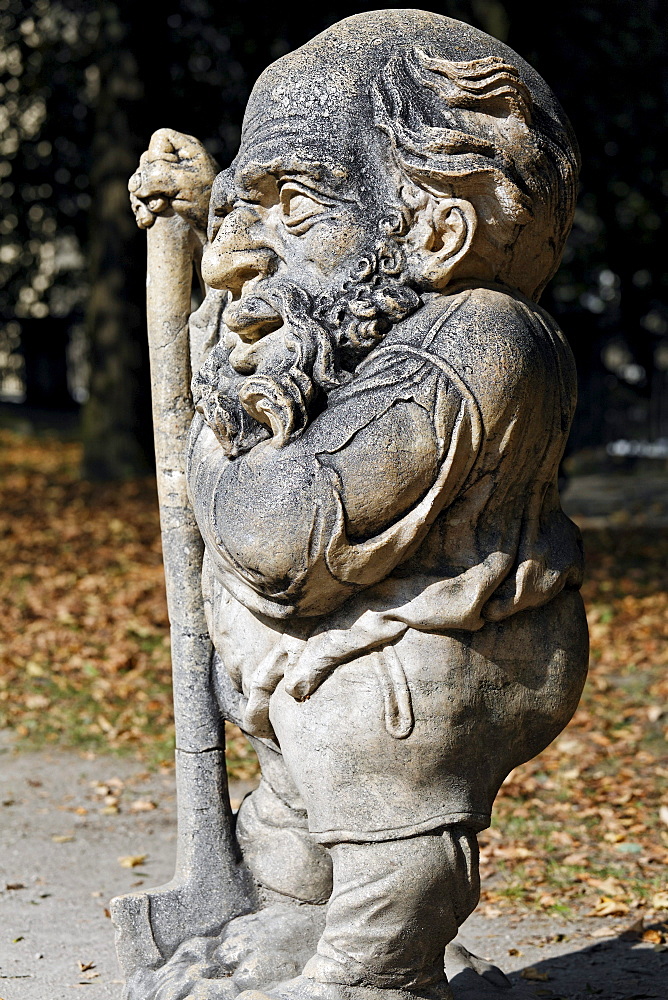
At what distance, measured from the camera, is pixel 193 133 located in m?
14.4

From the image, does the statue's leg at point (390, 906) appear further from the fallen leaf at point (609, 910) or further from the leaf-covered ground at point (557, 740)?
the fallen leaf at point (609, 910)

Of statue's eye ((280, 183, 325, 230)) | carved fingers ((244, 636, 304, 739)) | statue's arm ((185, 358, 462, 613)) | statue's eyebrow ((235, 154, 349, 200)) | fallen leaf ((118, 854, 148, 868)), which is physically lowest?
fallen leaf ((118, 854, 148, 868))

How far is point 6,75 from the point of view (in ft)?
52.8

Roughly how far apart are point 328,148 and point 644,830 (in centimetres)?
390

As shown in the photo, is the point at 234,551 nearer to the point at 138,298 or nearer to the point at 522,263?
the point at 522,263

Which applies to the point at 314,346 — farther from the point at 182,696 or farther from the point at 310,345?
the point at 182,696

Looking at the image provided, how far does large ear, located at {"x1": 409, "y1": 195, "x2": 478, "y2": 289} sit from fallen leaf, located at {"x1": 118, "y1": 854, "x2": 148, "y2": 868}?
3414mm

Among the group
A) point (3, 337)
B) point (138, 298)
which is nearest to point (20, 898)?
point (138, 298)

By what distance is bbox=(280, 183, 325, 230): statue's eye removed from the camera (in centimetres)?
244

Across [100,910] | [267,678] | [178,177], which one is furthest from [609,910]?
[178,177]

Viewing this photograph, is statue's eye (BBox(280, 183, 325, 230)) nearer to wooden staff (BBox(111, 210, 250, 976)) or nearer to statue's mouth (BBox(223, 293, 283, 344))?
statue's mouth (BBox(223, 293, 283, 344))

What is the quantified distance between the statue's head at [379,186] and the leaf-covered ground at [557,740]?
2844 mm

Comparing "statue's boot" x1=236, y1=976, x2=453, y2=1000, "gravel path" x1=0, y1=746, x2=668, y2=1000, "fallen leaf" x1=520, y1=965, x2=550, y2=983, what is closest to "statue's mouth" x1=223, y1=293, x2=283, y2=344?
"statue's boot" x1=236, y1=976, x2=453, y2=1000

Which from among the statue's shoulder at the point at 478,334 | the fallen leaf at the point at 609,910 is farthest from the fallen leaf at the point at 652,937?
the statue's shoulder at the point at 478,334
